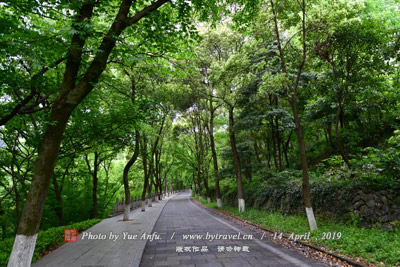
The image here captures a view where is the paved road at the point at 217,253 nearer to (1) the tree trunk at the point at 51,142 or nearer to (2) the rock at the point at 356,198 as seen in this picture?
(1) the tree trunk at the point at 51,142

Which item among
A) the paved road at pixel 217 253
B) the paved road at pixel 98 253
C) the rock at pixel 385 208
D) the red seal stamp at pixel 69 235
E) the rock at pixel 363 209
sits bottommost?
the paved road at pixel 217 253

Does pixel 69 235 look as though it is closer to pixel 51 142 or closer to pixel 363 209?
pixel 51 142

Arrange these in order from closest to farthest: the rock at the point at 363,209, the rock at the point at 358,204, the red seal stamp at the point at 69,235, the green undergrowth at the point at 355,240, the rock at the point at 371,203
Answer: the green undergrowth at the point at 355,240
the rock at the point at 371,203
the rock at the point at 363,209
the rock at the point at 358,204
the red seal stamp at the point at 69,235

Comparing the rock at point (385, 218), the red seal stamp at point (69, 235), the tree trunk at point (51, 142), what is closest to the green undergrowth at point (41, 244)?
the red seal stamp at point (69, 235)

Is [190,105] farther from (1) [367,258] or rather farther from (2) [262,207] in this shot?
(1) [367,258]

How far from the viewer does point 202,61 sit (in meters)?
16.9

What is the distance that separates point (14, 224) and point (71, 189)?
385cm

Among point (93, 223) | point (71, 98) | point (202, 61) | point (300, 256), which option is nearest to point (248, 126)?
point (202, 61)

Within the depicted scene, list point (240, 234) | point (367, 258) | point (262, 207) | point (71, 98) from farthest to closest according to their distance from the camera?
1. point (262, 207)
2. point (240, 234)
3. point (367, 258)
4. point (71, 98)

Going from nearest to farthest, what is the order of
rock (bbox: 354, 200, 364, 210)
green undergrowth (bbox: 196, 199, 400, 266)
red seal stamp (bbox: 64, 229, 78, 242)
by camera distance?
green undergrowth (bbox: 196, 199, 400, 266) → rock (bbox: 354, 200, 364, 210) → red seal stamp (bbox: 64, 229, 78, 242)

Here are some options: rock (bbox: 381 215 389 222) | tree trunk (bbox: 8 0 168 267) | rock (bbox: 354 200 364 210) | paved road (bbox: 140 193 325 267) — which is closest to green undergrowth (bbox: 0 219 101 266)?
tree trunk (bbox: 8 0 168 267)

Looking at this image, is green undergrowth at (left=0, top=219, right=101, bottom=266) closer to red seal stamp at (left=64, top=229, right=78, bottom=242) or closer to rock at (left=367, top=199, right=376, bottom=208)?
red seal stamp at (left=64, top=229, right=78, bottom=242)

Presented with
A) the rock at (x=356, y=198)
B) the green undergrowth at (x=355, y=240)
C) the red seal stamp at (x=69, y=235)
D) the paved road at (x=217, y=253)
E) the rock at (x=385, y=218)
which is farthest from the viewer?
the red seal stamp at (x=69, y=235)

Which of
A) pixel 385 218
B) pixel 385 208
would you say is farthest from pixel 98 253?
pixel 385 208
